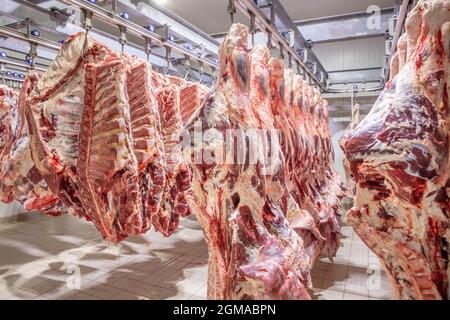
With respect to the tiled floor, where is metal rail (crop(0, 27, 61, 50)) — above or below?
above

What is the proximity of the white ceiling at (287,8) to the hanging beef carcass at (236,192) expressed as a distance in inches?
124

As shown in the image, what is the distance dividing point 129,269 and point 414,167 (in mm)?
2726

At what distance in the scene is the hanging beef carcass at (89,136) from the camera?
1740mm

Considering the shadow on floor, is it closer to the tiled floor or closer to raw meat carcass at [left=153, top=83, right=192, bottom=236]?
the tiled floor

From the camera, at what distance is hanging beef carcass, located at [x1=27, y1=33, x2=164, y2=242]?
5.71ft

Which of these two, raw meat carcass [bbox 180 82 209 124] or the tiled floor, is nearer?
the tiled floor

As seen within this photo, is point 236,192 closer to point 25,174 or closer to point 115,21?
point 115,21

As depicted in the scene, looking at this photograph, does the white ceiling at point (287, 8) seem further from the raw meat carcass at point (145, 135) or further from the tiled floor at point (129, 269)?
the tiled floor at point (129, 269)

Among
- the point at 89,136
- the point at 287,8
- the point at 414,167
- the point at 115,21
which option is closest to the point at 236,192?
the point at 414,167

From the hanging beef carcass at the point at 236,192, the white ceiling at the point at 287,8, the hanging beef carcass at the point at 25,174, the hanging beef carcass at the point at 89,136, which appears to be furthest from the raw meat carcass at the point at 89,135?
the white ceiling at the point at 287,8

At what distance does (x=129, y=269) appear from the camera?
3.05 meters

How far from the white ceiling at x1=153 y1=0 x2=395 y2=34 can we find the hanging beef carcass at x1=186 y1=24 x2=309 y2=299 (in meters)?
3.14

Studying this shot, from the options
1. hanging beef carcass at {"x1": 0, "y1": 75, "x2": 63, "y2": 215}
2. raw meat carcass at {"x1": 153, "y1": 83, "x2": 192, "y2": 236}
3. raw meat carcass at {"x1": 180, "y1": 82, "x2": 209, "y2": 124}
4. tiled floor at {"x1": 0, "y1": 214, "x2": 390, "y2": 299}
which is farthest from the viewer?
raw meat carcass at {"x1": 180, "y1": 82, "x2": 209, "y2": 124}

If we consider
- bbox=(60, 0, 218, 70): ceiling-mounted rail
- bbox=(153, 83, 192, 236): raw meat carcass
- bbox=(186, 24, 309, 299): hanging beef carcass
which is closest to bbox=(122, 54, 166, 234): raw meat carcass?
bbox=(60, 0, 218, 70): ceiling-mounted rail
